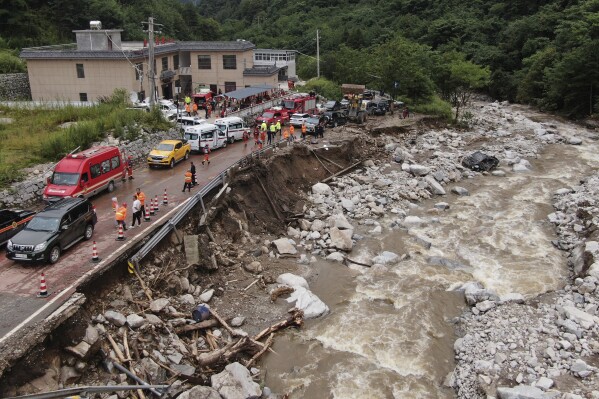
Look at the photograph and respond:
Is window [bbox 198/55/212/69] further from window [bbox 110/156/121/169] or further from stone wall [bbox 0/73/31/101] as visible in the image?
window [bbox 110/156/121/169]

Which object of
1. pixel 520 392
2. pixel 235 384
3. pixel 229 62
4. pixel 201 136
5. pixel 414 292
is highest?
pixel 229 62

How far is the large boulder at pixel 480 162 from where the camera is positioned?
3734 centimetres

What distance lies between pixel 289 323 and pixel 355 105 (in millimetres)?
31422

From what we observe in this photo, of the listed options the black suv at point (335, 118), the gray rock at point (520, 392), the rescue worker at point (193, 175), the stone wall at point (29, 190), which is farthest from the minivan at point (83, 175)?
the black suv at point (335, 118)

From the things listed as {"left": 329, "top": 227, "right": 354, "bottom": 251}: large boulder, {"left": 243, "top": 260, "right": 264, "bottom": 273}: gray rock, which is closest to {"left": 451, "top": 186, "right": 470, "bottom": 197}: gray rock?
{"left": 329, "top": 227, "right": 354, "bottom": 251}: large boulder

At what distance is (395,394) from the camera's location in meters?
14.7

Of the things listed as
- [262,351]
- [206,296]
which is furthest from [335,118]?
A: [262,351]

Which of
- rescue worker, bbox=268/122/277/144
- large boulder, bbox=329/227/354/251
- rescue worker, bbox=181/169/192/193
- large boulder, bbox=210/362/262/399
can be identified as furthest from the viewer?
rescue worker, bbox=268/122/277/144

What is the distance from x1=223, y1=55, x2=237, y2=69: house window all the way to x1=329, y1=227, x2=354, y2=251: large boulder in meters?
36.0

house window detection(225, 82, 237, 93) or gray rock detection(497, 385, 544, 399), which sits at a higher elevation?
house window detection(225, 82, 237, 93)

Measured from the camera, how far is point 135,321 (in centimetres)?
1541

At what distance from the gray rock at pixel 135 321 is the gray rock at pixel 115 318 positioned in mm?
145

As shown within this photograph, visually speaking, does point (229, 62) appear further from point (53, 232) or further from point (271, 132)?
point (53, 232)

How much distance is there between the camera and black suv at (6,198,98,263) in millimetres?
16484
